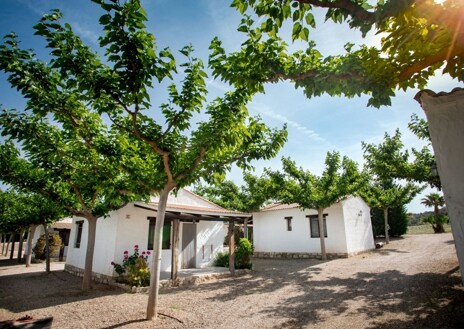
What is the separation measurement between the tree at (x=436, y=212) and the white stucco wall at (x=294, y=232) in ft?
59.4

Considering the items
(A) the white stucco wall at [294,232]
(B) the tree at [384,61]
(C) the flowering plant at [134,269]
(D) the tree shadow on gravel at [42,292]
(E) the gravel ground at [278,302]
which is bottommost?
(D) the tree shadow on gravel at [42,292]

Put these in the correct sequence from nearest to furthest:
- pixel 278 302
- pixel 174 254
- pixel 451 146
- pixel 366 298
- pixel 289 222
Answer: pixel 451 146, pixel 366 298, pixel 278 302, pixel 174 254, pixel 289 222

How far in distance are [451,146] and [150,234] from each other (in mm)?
13342

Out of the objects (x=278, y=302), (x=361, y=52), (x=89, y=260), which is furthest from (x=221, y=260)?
(x=361, y=52)

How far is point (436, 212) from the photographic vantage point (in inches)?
1300

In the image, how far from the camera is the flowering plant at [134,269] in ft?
35.6

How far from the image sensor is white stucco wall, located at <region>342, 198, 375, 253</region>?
763 inches

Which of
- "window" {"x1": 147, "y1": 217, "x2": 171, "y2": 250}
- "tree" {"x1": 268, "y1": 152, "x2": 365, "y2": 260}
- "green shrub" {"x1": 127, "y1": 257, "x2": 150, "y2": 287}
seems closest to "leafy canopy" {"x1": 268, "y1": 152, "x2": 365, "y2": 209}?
"tree" {"x1": 268, "y1": 152, "x2": 365, "y2": 260}

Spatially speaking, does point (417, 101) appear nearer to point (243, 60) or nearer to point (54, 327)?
point (243, 60)

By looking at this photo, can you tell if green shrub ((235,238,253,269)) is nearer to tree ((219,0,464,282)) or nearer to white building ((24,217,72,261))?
tree ((219,0,464,282))

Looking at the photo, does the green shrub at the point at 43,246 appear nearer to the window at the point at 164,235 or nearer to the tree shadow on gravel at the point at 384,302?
the window at the point at 164,235

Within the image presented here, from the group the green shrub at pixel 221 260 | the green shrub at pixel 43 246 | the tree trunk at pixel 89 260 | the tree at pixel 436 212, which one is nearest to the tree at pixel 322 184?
the green shrub at pixel 221 260

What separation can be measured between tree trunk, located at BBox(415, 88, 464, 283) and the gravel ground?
3.61 meters

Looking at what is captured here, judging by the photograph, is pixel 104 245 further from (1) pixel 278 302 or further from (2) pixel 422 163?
(2) pixel 422 163
